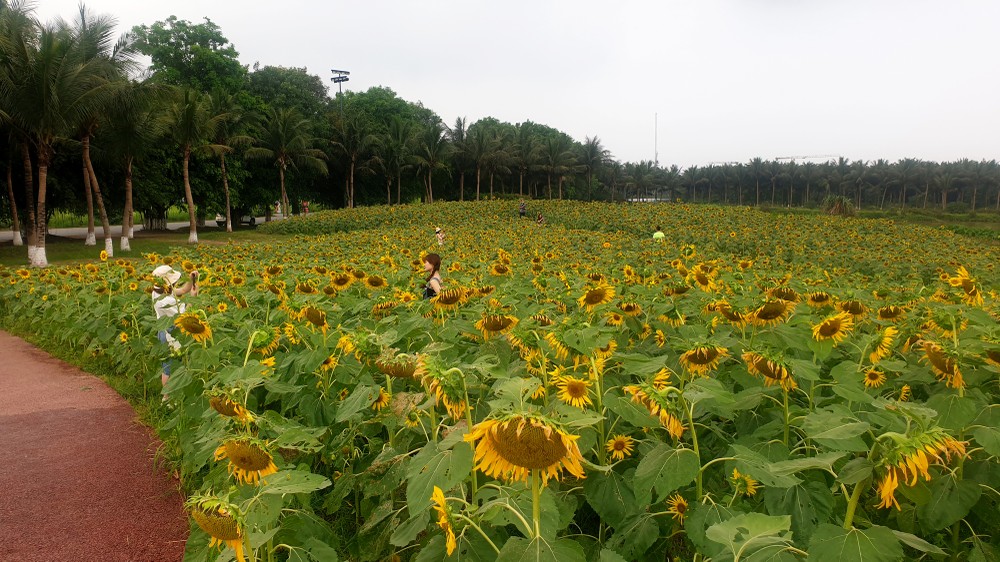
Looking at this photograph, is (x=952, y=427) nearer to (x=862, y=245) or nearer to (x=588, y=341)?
(x=588, y=341)

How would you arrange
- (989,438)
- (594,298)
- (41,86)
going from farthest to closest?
(41,86)
(594,298)
(989,438)

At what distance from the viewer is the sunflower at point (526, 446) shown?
1035 mm

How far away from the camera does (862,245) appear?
1812 cm

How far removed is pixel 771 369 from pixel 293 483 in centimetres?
140

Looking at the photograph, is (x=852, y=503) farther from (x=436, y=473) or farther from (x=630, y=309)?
(x=630, y=309)

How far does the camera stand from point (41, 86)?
15570 mm

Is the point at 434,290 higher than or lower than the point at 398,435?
higher

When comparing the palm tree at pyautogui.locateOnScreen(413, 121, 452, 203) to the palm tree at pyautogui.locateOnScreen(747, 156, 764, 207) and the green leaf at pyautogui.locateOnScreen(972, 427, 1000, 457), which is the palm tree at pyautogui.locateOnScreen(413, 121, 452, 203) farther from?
the palm tree at pyautogui.locateOnScreen(747, 156, 764, 207)

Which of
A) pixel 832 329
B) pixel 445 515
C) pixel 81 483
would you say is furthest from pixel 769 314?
pixel 81 483

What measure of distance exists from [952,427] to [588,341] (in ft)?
3.21

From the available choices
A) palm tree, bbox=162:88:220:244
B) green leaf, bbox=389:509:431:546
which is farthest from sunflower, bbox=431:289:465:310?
palm tree, bbox=162:88:220:244

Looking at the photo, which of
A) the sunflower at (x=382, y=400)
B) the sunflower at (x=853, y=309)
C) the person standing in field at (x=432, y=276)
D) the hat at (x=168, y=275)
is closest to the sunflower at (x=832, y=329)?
the sunflower at (x=853, y=309)

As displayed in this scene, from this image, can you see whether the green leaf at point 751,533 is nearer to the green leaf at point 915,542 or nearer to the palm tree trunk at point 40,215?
the green leaf at point 915,542

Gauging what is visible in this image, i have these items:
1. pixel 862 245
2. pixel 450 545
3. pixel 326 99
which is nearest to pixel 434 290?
pixel 450 545
